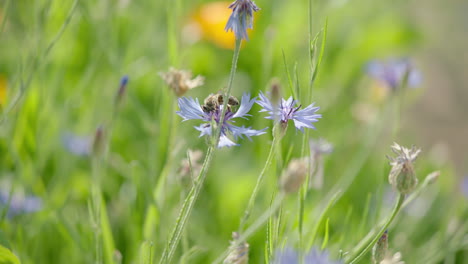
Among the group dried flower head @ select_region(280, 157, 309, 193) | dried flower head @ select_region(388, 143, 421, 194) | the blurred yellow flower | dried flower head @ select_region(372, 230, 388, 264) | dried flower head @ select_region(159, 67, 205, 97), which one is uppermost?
the blurred yellow flower

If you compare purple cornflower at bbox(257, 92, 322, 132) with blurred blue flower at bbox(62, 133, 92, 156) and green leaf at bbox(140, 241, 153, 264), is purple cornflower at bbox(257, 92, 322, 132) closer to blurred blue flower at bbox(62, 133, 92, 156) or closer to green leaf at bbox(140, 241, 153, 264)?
green leaf at bbox(140, 241, 153, 264)

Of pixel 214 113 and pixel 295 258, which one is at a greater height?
pixel 214 113

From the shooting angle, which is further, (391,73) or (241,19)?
(391,73)

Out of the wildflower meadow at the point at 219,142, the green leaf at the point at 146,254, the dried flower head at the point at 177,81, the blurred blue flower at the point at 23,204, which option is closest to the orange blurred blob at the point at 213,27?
the wildflower meadow at the point at 219,142

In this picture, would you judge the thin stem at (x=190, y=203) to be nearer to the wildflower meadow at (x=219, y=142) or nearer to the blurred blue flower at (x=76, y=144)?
the wildflower meadow at (x=219, y=142)

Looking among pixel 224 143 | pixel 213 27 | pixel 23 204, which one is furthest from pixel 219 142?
pixel 213 27

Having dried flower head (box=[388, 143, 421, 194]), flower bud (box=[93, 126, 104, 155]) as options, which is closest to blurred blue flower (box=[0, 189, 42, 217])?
flower bud (box=[93, 126, 104, 155])

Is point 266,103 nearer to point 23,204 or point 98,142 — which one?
point 98,142
